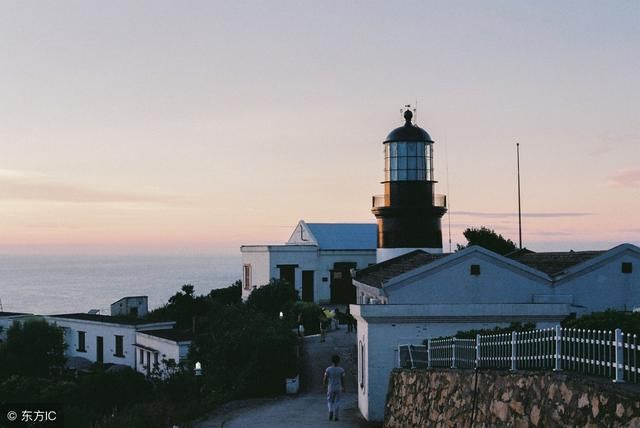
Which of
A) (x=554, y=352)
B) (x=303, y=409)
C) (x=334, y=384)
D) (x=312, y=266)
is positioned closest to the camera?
(x=554, y=352)

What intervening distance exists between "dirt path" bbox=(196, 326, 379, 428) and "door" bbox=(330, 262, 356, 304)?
25.7 meters

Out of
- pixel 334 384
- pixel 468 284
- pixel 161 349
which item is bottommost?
pixel 161 349

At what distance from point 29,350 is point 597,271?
3702cm

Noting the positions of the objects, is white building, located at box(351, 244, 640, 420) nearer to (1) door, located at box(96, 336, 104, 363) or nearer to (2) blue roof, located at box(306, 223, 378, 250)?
(1) door, located at box(96, 336, 104, 363)

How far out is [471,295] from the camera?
24859 millimetres

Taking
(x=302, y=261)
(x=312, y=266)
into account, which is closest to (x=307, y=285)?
(x=312, y=266)

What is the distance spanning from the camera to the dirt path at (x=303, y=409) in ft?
68.3

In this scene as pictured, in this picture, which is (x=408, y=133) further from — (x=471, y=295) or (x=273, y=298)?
(x=273, y=298)

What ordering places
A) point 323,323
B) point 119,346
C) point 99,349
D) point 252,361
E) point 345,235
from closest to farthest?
point 252,361
point 323,323
point 119,346
point 99,349
point 345,235

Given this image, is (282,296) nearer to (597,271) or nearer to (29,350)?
(29,350)

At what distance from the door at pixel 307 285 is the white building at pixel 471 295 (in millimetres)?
28551

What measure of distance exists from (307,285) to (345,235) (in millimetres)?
6356

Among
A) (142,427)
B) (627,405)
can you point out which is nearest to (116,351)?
(142,427)

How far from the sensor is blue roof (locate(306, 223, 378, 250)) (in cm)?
6138
